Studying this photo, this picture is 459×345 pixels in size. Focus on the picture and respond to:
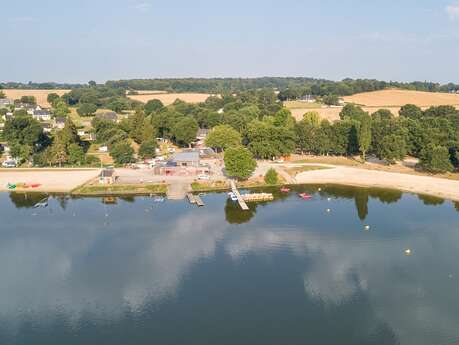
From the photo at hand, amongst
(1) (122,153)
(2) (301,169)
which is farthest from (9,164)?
(2) (301,169)

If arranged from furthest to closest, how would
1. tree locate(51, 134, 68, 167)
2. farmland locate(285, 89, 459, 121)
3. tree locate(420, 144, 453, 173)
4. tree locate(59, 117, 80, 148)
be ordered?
farmland locate(285, 89, 459, 121), tree locate(59, 117, 80, 148), tree locate(51, 134, 68, 167), tree locate(420, 144, 453, 173)

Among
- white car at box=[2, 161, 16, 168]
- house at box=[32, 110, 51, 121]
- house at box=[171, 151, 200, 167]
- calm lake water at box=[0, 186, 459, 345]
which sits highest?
house at box=[32, 110, 51, 121]

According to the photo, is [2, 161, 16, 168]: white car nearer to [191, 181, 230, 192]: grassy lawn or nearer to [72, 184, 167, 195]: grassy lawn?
[72, 184, 167, 195]: grassy lawn

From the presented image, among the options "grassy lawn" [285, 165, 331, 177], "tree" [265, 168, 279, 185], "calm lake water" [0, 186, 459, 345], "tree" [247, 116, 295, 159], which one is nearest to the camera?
"calm lake water" [0, 186, 459, 345]

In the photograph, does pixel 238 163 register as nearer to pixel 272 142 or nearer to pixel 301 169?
pixel 301 169

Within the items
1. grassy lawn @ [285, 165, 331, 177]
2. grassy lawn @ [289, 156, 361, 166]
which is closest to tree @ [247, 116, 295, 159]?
grassy lawn @ [289, 156, 361, 166]

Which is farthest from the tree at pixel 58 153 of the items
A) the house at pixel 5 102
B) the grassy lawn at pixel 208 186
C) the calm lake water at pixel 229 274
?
the house at pixel 5 102

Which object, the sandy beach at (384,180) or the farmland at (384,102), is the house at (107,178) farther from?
the farmland at (384,102)
